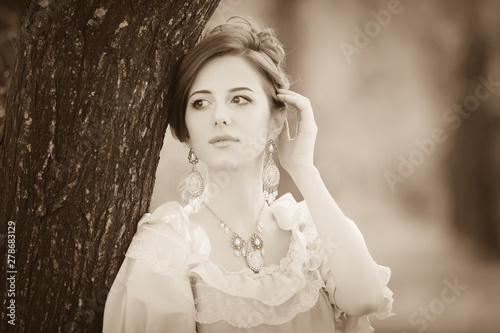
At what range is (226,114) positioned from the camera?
182cm

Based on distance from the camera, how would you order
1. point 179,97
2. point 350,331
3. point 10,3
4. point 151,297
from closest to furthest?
point 151,297 < point 179,97 < point 350,331 < point 10,3

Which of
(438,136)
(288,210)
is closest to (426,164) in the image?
(438,136)

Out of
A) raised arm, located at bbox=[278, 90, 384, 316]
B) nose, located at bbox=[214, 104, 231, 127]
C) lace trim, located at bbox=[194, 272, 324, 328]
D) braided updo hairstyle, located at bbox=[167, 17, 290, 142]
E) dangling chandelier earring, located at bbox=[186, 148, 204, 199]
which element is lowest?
lace trim, located at bbox=[194, 272, 324, 328]

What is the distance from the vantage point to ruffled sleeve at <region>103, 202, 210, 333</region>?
1.61 m

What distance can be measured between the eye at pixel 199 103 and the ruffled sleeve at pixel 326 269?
51 centimetres

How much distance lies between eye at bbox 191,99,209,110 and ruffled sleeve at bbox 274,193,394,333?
512 mm

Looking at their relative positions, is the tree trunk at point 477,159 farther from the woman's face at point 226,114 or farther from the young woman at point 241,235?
the woman's face at point 226,114

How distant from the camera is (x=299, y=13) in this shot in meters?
4.61

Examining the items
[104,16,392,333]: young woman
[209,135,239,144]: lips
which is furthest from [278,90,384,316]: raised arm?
[209,135,239,144]: lips

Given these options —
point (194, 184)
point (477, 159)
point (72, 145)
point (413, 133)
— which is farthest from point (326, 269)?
point (477, 159)

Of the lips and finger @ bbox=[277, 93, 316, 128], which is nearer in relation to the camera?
the lips

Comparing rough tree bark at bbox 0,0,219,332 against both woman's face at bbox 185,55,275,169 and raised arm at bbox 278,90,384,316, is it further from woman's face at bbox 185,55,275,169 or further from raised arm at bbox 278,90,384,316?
raised arm at bbox 278,90,384,316

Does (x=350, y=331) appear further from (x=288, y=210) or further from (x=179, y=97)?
(x=179, y=97)

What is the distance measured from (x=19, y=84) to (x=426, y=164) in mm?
3827
